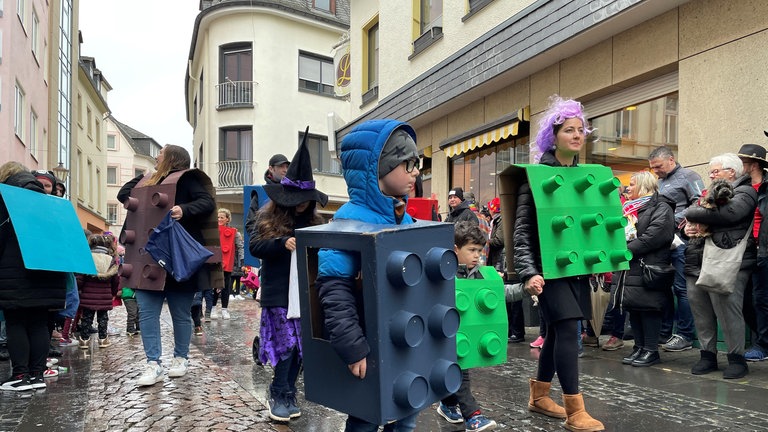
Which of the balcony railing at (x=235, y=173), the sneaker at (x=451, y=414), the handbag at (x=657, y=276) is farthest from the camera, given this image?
the balcony railing at (x=235, y=173)

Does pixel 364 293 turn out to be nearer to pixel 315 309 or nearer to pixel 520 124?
pixel 315 309

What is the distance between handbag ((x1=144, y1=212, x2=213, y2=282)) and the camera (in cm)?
554

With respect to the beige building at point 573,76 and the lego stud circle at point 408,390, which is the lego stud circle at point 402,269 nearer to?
the lego stud circle at point 408,390

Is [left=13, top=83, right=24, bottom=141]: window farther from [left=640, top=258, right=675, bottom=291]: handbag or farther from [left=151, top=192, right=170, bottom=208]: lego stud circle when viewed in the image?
[left=640, top=258, right=675, bottom=291]: handbag

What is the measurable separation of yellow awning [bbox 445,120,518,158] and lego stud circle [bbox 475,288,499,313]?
8.09 metres

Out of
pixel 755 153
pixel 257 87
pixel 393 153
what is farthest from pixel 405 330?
pixel 257 87

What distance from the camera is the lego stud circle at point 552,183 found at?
4137 mm

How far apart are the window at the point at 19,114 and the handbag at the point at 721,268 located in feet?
63.7

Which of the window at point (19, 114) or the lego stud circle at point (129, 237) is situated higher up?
the window at point (19, 114)

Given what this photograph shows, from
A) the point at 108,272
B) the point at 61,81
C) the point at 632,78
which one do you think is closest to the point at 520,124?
the point at 632,78

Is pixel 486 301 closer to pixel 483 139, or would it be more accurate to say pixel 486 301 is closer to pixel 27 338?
pixel 27 338

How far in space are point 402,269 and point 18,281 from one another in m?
4.26

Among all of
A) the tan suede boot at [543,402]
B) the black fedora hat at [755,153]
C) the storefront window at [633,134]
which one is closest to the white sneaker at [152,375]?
the tan suede boot at [543,402]

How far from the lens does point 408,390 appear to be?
8.54ft
